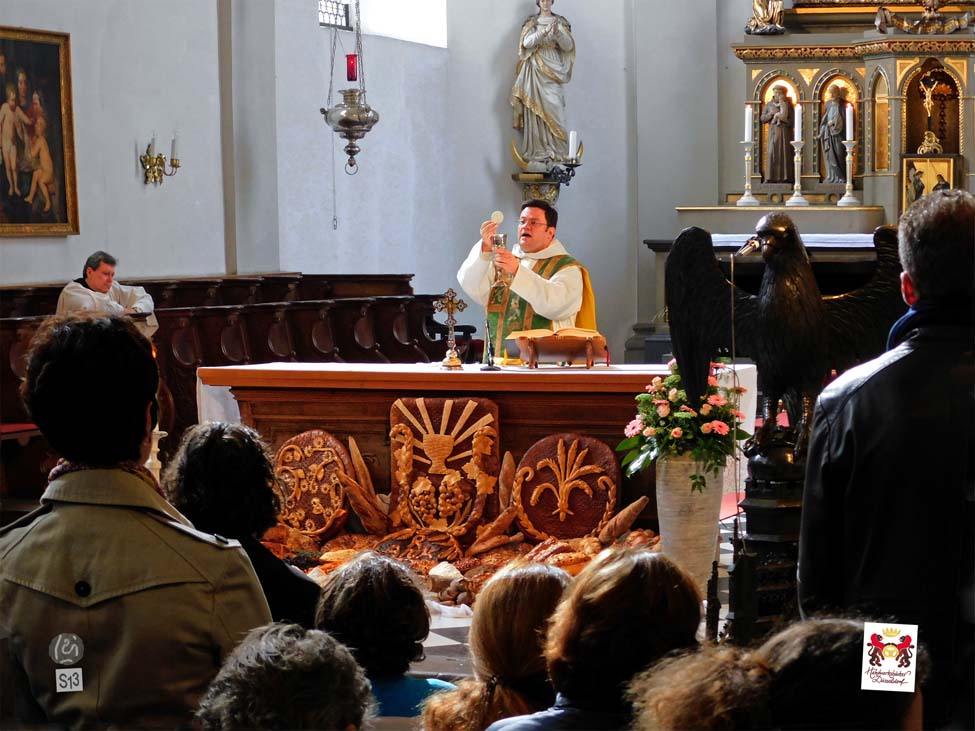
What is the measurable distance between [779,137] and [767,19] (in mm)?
1205

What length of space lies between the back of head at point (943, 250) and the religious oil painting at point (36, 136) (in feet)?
32.4

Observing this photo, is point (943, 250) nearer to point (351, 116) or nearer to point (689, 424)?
point (689, 424)

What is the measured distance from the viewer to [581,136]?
1609cm

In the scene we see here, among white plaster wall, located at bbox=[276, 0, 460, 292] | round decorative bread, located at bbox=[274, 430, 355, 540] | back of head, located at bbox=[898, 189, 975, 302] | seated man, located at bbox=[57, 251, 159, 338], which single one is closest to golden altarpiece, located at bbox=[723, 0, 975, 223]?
white plaster wall, located at bbox=[276, 0, 460, 292]

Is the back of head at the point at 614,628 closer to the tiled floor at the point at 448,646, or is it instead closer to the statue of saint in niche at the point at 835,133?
the tiled floor at the point at 448,646

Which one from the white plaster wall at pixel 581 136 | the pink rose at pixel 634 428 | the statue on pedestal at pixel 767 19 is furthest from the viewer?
the white plaster wall at pixel 581 136

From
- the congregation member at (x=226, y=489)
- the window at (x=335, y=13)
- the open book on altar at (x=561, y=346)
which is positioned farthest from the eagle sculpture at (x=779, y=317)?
the window at (x=335, y=13)

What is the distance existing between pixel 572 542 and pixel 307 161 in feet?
28.2

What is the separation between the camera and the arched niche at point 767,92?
1450 centimetres

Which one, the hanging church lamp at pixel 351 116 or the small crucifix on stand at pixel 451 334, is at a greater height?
the hanging church lamp at pixel 351 116

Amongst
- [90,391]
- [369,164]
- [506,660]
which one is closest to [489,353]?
[506,660]

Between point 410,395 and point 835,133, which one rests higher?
point 835,133

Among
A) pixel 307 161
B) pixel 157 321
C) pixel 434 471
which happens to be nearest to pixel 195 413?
pixel 157 321

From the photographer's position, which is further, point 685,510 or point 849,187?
point 849,187
